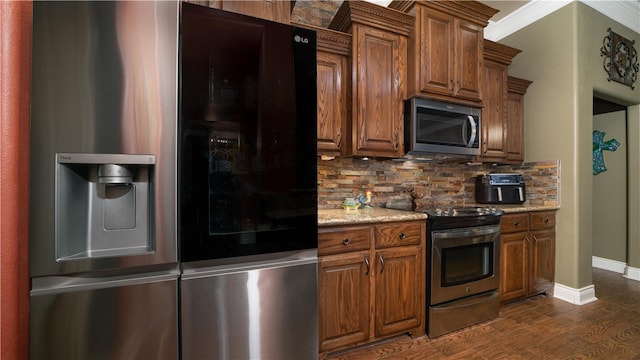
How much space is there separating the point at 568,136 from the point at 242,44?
10.6 ft

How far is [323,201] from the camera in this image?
2.27 meters

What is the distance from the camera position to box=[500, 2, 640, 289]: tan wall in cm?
254

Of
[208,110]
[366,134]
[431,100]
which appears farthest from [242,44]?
[431,100]

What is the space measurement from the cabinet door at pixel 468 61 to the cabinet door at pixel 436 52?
76 millimetres

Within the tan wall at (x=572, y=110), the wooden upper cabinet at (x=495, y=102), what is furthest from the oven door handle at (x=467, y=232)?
the tan wall at (x=572, y=110)

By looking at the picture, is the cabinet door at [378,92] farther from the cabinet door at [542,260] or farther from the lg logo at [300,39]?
the cabinet door at [542,260]

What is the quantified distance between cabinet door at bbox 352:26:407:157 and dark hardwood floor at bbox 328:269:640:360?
1.46m

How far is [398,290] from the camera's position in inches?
72.1

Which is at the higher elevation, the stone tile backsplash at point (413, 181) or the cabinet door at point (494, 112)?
the cabinet door at point (494, 112)

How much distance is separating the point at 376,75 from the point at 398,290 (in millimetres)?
1685

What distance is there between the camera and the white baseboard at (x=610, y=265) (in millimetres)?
3302

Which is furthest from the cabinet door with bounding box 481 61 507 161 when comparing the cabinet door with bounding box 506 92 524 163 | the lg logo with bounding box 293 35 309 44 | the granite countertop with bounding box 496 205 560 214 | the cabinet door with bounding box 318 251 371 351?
the lg logo with bounding box 293 35 309 44

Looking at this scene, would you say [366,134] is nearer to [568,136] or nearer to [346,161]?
[346,161]

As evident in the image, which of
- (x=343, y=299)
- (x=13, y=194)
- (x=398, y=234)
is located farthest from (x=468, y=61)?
(x=13, y=194)
